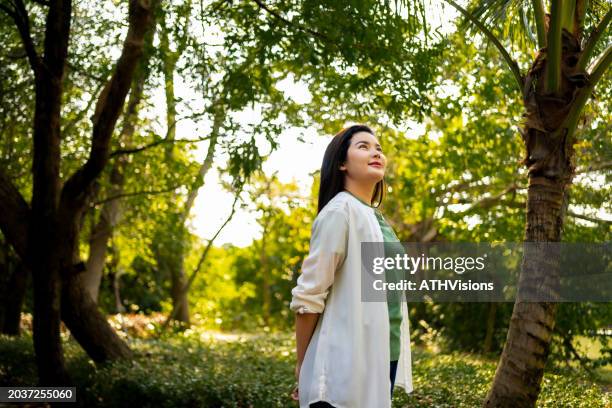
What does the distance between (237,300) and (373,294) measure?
80.5 feet

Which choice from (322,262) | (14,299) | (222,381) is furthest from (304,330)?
(14,299)

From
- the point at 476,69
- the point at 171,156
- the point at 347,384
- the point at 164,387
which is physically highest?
the point at 476,69

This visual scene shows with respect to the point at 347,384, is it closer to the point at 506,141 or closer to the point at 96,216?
the point at 506,141

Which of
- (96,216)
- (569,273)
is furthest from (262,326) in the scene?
(569,273)

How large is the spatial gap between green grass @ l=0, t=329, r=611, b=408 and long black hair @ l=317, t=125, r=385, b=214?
3.10m

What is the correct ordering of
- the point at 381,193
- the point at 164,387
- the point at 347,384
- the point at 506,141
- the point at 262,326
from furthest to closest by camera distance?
1. the point at 262,326
2. the point at 506,141
3. the point at 164,387
4. the point at 381,193
5. the point at 347,384

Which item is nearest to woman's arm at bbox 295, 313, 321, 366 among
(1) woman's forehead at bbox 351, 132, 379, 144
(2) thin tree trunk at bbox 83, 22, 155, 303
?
(1) woman's forehead at bbox 351, 132, 379, 144

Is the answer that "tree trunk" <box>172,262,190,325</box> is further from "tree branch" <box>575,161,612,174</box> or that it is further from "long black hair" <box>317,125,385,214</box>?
"long black hair" <box>317,125,385,214</box>

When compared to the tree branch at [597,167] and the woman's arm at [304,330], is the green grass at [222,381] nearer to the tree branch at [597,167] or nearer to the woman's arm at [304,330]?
the tree branch at [597,167]

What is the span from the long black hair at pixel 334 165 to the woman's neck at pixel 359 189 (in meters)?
0.03

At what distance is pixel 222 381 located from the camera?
7180 mm

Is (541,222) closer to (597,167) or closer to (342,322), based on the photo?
(342,322)

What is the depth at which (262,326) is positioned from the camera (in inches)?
A: 918

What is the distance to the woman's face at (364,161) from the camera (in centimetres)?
333
